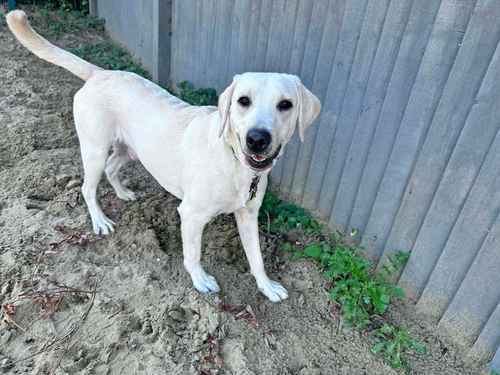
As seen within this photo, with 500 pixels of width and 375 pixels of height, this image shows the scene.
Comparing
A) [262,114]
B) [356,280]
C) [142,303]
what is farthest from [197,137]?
[356,280]

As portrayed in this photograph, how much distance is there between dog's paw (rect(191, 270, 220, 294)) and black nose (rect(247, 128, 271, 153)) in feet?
3.60

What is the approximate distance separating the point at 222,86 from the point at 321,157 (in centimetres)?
165

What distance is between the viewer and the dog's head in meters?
1.90

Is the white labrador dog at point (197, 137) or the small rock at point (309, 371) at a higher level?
the white labrador dog at point (197, 137)

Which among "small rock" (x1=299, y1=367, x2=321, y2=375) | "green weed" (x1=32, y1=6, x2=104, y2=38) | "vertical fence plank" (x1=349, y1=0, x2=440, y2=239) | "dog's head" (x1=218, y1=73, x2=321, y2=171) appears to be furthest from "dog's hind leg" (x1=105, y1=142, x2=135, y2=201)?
"green weed" (x1=32, y1=6, x2=104, y2=38)

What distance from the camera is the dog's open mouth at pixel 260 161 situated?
2.00 metres

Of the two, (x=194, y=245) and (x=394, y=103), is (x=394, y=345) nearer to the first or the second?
(x=194, y=245)

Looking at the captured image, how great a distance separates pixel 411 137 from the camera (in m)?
2.38

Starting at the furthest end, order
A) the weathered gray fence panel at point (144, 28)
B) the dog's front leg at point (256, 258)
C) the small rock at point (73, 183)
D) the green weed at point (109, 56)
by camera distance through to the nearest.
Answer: the green weed at point (109, 56) < the weathered gray fence panel at point (144, 28) < the small rock at point (73, 183) < the dog's front leg at point (256, 258)

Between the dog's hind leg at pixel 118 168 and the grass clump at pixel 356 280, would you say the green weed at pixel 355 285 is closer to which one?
the grass clump at pixel 356 280

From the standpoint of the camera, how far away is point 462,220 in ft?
7.18

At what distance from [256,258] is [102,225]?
4.07 ft

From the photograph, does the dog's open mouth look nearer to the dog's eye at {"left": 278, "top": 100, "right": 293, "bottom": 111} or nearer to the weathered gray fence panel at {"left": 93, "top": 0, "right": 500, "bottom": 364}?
the dog's eye at {"left": 278, "top": 100, "right": 293, "bottom": 111}

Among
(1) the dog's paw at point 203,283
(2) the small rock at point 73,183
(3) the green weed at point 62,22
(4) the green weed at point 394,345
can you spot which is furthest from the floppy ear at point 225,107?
(3) the green weed at point 62,22
